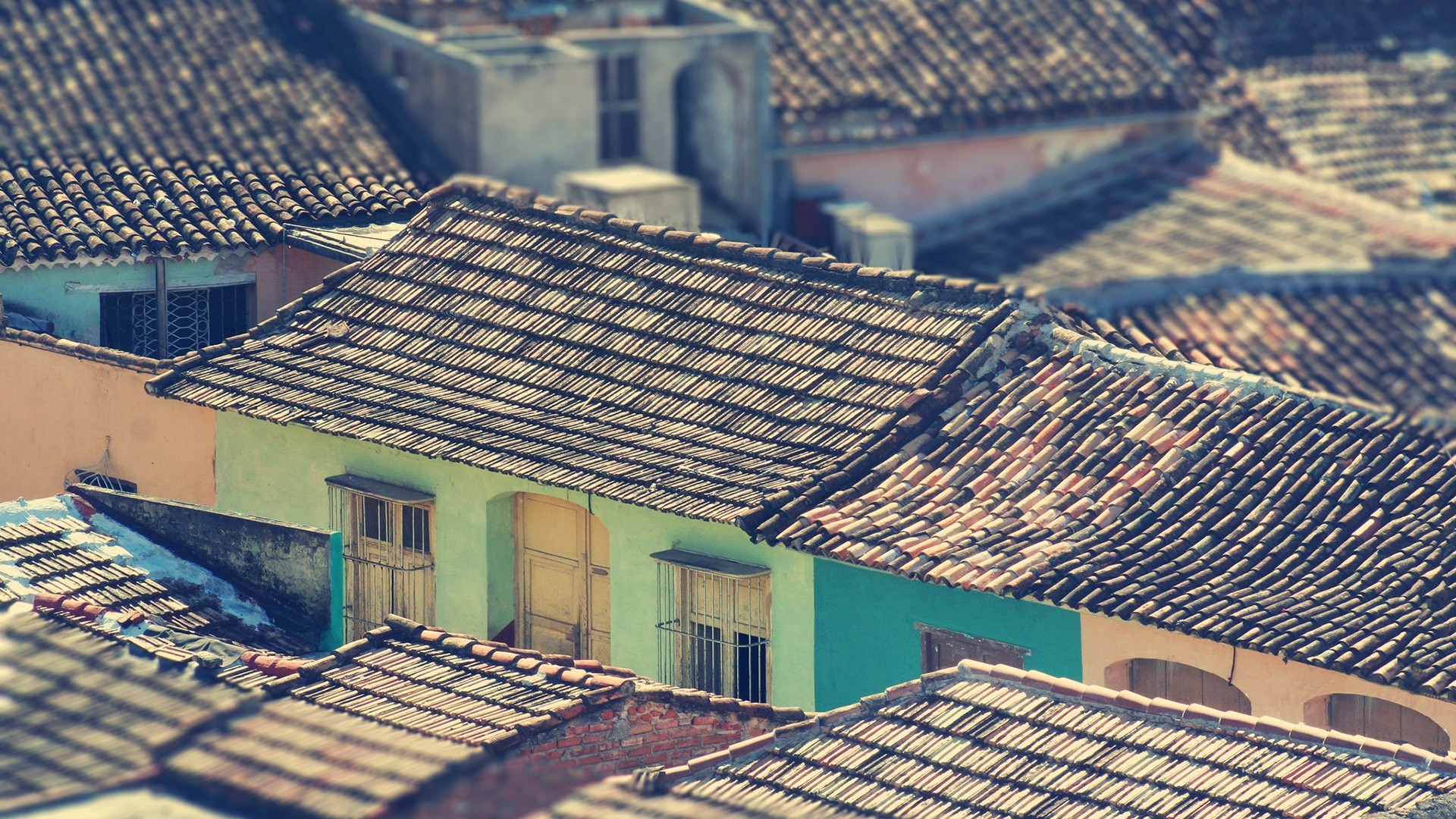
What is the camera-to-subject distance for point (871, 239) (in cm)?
2684

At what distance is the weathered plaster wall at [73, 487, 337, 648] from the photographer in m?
17.4

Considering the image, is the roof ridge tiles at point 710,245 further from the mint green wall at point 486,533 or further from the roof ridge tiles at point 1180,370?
the mint green wall at point 486,533

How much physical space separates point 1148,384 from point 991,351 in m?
1.17

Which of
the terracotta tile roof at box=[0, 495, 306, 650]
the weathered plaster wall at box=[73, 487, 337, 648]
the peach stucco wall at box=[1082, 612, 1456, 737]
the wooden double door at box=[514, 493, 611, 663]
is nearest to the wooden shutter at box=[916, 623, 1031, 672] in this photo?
the peach stucco wall at box=[1082, 612, 1456, 737]

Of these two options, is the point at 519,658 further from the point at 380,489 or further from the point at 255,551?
the point at 380,489

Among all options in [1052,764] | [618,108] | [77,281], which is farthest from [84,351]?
[1052,764]

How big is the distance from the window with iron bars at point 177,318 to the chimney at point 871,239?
22.6ft

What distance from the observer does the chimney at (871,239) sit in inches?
1057

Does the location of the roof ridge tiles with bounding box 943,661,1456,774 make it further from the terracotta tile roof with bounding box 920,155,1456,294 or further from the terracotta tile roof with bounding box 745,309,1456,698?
the terracotta tile roof with bounding box 920,155,1456,294

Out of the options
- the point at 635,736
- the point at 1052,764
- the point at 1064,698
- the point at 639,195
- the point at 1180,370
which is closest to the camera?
the point at 1052,764

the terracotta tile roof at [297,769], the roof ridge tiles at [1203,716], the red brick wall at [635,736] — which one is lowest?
the red brick wall at [635,736]

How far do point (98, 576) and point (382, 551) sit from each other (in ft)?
9.90

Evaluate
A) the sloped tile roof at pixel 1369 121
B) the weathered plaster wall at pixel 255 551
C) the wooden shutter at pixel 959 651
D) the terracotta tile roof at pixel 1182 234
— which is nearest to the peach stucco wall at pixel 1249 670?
the wooden shutter at pixel 959 651

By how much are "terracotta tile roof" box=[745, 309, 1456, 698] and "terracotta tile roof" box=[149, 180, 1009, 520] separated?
0.52 metres
